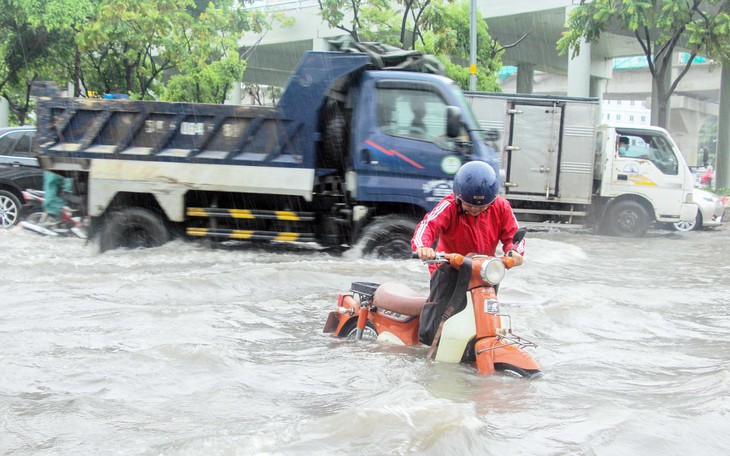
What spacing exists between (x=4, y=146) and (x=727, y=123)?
22.6 m

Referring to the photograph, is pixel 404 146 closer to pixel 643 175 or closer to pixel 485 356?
pixel 485 356

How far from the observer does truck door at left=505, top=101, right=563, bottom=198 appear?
1514 centimetres

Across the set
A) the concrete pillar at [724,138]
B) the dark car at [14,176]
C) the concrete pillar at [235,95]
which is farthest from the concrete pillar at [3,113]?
the concrete pillar at [724,138]

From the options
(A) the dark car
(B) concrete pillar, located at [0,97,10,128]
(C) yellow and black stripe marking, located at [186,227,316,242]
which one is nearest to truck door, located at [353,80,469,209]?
(C) yellow and black stripe marking, located at [186,227,316,242]

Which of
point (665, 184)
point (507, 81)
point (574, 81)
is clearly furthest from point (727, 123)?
point (507, 81)

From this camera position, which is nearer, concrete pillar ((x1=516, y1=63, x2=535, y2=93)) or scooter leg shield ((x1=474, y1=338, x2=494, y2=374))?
scooter leg shield ((x1=474, y1=338, x2=494, y2=374))

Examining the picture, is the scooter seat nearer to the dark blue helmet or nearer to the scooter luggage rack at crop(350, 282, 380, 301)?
the scooter luggage rack at crop(350, 282, 380, 301)

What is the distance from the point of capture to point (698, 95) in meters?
46.0

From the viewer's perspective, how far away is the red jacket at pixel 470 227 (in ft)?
16.3

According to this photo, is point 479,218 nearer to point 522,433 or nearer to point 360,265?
point 522,433

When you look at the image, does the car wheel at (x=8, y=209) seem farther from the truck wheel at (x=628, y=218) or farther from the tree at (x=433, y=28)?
the truck wheel at (x=628, y=218)

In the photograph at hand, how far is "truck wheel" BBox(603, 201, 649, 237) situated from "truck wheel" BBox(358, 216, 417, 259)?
7451 mm

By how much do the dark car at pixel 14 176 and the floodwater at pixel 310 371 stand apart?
121 inches

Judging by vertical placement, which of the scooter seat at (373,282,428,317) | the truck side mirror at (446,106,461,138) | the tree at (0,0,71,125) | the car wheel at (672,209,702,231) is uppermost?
the tree at (0,0,71,125)
